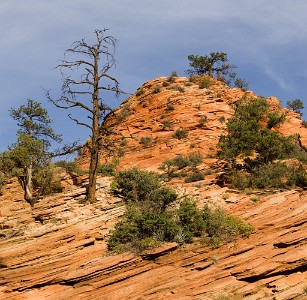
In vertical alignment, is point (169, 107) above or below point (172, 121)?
above

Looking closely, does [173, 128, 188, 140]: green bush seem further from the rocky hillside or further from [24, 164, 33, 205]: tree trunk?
the rocky hillside

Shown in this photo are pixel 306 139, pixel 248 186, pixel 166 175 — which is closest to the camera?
pixel 248 186

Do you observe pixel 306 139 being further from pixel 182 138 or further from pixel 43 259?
pixel 43 259

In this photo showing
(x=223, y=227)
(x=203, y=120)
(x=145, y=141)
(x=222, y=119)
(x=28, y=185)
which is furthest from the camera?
(x=222, y=119)

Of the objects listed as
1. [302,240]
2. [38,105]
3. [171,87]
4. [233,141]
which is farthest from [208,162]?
[171,87]

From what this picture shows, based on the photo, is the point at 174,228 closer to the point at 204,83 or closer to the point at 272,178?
the point at 272,178

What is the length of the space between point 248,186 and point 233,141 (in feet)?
18.3

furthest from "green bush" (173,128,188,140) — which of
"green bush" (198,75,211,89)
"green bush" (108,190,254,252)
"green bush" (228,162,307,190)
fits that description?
"green bush" (108,190,254,252)

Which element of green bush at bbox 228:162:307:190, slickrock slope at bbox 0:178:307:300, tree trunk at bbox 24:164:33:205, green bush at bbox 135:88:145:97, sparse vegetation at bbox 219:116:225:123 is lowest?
slickrock slope at bbox 0:178:307:300

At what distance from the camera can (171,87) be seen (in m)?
41.9

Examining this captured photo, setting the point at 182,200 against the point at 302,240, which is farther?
the point at 182,200

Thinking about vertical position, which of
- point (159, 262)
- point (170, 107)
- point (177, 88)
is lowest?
point (159, 262)

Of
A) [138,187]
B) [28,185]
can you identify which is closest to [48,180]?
[28,185]

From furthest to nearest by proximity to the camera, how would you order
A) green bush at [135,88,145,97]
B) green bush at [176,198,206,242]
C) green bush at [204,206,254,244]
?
green bush at [135,88,145,97] → green bush at [176,198,206,242] → green bush at [204,206,254,244]
